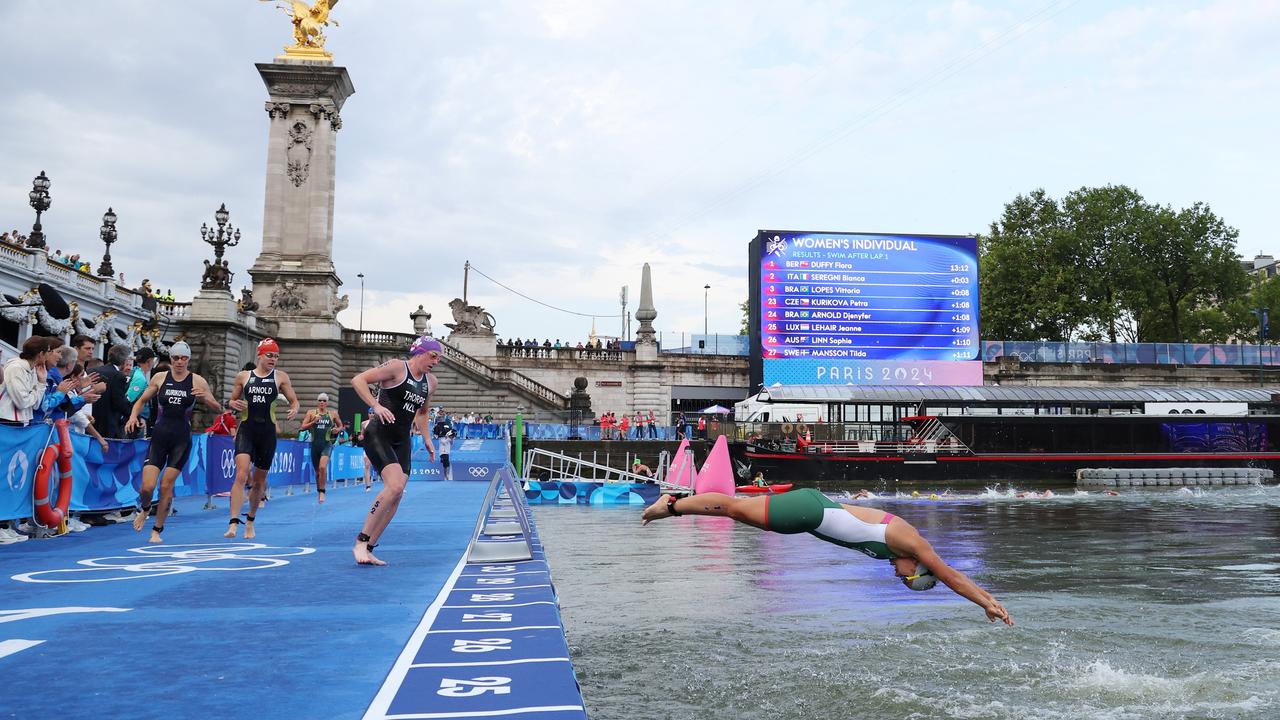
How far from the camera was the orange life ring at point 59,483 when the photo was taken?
9.66 m

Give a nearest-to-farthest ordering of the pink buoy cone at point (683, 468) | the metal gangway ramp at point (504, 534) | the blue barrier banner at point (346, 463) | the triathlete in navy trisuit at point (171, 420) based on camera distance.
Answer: the metal gangway ramp at point (504, 534) → the triathlete in navy trisuit at point (171, 420) → the blue barrier banner at point (346, 463) → the pink buoy cone at point (683, 468)

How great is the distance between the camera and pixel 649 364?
54.7 meters

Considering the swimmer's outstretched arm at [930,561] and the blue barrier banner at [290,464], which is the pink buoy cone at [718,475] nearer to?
the swimmer's outstretched arm at [930,561]

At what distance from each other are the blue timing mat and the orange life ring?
1.01ft

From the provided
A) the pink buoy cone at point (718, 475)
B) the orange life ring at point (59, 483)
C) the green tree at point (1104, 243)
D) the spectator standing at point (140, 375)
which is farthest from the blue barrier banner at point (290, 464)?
the green tree at point (1104, 243)

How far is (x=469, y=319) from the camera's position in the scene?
176 feet

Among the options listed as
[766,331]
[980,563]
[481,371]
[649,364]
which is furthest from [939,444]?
[980,563]

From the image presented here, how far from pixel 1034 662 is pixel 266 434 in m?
7.82

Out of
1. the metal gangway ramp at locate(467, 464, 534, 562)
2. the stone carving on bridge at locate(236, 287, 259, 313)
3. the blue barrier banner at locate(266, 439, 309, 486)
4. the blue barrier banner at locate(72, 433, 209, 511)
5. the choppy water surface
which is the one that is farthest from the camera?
A: the stone carving on bridge at locate(236, 287, 259, 313)

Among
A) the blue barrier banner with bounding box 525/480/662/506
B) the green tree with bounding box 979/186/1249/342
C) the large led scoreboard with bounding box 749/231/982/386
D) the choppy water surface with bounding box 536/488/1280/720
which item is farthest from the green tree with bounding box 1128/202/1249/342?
the choppy water surface with bounding box 536/488/1280/720

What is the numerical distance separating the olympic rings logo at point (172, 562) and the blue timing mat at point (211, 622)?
0.02 m

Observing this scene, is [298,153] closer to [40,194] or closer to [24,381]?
[40,194]

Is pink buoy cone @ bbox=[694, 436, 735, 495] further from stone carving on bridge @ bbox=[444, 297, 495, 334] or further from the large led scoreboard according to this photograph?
stone carving on bridge @ bbox=[444, 297, 495, 334]

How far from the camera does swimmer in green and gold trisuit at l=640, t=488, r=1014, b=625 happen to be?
16.7 ft
